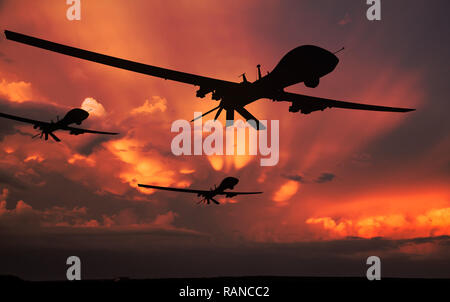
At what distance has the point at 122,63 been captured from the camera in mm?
20312

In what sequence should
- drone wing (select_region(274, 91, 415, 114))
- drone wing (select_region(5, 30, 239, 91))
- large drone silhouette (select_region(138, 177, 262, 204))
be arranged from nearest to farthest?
drone wing (select_region(5, 30, 239, 91)), drone wing (select_region(274, 91, 415, 114)), large drone silhouette (select_region(138, 177, 262, 204))

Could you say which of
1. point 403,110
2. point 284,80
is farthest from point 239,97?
point 403,110

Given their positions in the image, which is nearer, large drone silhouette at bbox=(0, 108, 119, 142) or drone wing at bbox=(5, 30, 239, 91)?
drone wing at bbox=(5, 30, 239, 91)

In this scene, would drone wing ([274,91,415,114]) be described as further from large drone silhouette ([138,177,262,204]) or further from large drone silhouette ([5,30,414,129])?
large drone silhouette ([138,177,262,204])

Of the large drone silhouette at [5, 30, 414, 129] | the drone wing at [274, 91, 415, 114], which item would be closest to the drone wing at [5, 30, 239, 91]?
the large drone silhouette at [5, 30, 414, 129]

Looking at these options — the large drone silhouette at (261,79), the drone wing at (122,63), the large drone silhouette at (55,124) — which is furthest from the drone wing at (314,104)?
the large drone silhouette at (55,124)

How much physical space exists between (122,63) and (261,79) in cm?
857

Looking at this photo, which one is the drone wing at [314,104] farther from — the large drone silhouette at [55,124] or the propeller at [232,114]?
the large drone silhouette at [55,124]

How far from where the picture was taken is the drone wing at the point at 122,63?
715 inches

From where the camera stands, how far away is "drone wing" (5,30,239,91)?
18.2 m
